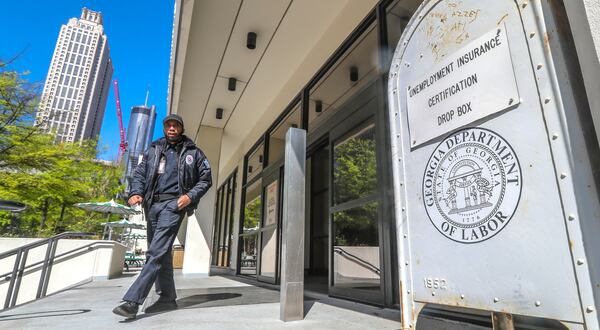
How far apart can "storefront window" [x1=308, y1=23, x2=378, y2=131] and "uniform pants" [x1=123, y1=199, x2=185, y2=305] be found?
6.93 ft

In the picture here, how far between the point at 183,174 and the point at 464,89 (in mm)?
2247

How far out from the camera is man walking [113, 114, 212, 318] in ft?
7.89

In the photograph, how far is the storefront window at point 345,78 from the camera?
3383 millimetres

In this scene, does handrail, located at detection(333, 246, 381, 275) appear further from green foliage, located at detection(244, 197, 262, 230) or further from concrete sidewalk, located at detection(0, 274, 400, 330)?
green foliage, located at detection(244, 197, 262, 230)

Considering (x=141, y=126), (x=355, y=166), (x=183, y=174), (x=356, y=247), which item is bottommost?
(x=356, y=247)

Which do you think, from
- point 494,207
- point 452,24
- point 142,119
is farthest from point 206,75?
point 142,119

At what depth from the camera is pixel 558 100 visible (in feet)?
2.56

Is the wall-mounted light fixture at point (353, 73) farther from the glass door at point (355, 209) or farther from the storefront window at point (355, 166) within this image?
the storefront window at point (355, 166)

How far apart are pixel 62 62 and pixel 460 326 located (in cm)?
7880

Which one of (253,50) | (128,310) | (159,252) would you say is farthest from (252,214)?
(128,310)

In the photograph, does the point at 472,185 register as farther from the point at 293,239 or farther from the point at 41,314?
the point at 41,314

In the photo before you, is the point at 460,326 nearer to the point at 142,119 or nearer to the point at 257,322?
the point at 257,322

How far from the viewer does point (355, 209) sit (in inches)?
127

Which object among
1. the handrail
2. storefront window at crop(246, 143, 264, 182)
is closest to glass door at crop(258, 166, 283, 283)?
storefront window at crop(246, 143, 264, 182)
